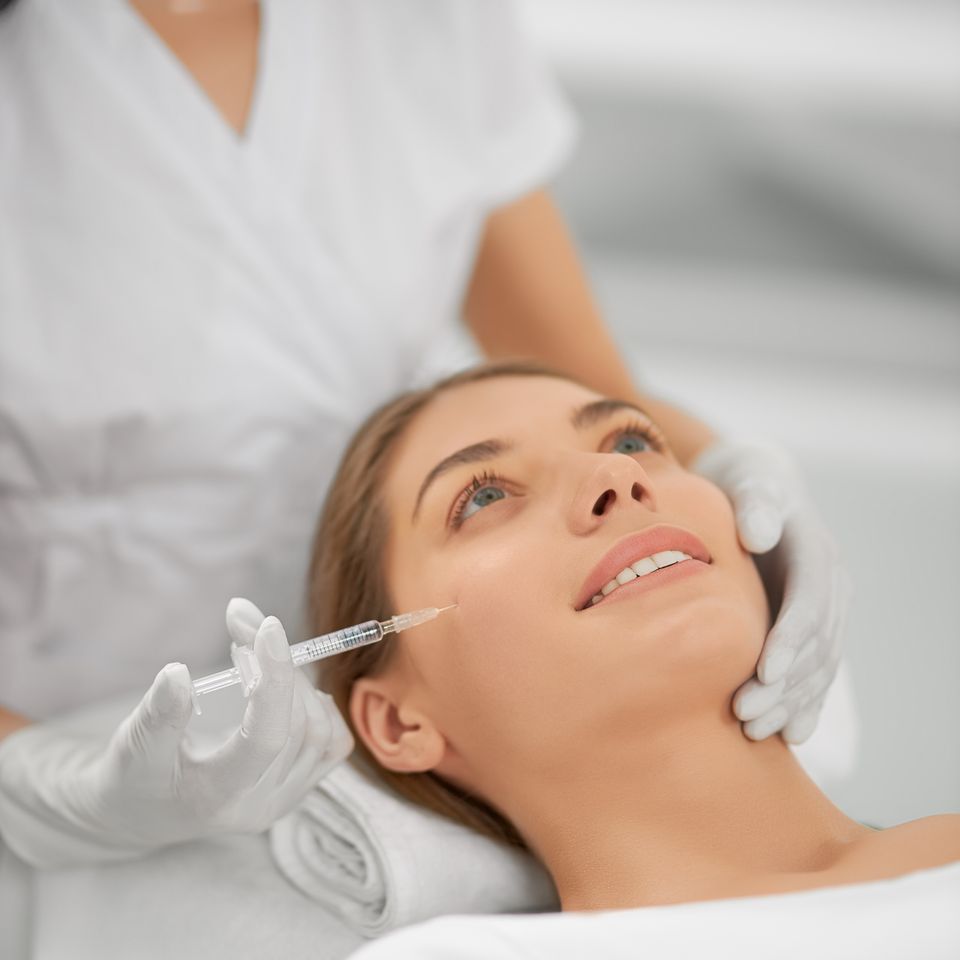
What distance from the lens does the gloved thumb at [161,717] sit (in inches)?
36.4

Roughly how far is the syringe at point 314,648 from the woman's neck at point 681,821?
0.18m

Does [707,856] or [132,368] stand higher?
[132,368]

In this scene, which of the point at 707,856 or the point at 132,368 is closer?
the point at 707,856

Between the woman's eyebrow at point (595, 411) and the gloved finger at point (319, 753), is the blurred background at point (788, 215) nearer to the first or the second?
the woman's eyebrow at point (595, 411)

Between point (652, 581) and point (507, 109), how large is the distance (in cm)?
81

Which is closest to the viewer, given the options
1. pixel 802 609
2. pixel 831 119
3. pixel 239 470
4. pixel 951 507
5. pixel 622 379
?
pixel 802 609

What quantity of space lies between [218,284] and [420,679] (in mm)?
512

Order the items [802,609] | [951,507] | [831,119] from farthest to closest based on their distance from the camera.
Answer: [831,119] → [951,507] → [802,609]

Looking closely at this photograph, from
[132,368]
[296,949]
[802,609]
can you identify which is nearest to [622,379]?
[802,609]

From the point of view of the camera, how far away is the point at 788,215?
240 centimetres

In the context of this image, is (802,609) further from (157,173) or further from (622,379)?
(157,173)

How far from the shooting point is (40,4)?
1.25 m

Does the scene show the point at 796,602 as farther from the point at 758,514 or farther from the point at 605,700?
the point at 605,700

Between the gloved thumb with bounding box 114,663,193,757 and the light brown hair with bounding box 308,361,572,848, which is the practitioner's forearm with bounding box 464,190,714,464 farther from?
the gloved thumb with bounding box 114,663,193,757
